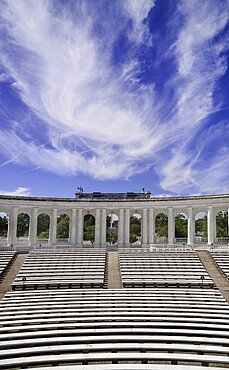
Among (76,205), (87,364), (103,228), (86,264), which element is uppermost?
(76,205)

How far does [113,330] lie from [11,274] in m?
18.7

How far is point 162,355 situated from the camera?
50.6 feet

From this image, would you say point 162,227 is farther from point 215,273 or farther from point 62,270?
point 62,270

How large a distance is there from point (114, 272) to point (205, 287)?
10.0m

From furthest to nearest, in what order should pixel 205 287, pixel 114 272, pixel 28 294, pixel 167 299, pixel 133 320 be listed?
pixel 114 272 → pixel 205 287 → pixel 28 294 → pixel 167 299 → pixel 133 320

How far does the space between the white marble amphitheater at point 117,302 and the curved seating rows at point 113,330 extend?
6cm

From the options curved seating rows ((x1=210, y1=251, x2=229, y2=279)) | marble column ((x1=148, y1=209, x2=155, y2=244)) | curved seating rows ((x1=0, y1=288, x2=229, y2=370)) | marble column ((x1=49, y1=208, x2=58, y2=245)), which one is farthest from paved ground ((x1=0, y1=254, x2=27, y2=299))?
curved seating rows ((x1=210, y1=251, x2=229, y2=279))

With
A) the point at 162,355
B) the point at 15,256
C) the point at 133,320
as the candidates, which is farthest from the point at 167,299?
the point at 15,256

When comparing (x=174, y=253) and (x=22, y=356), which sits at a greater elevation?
(x=174, y=253)

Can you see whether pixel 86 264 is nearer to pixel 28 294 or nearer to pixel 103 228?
pixel 28 294

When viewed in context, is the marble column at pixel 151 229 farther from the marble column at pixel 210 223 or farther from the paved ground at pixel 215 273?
the paved ground at pixel 215 273

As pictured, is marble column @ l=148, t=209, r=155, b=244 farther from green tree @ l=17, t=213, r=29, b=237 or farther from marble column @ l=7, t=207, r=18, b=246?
green tree @ l=17, t=213, r=29, b=237

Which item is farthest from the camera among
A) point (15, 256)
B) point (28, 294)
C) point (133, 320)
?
point (15, 256)

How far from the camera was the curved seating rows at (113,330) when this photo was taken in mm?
15336
